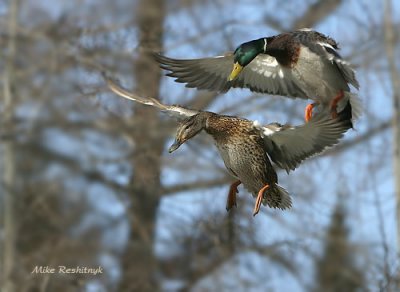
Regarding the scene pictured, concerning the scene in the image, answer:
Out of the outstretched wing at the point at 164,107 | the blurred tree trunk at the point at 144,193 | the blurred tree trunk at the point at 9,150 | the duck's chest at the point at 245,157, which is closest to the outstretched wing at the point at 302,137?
the duck's chest at the point at 245,157

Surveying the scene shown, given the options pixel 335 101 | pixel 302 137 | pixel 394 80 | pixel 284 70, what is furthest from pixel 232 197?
pixel 394 80

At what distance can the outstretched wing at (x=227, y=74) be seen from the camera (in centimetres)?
851

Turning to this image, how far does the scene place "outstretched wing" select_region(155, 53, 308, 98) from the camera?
8.51m

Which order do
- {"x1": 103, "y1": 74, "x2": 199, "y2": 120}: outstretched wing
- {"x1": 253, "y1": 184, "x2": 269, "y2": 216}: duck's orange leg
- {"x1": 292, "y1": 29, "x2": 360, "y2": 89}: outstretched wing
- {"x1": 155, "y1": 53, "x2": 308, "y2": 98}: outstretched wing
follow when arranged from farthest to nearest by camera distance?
1. {"x1": 155, "y1": 53, "x2": 308, "y2": 98}: outstretched wing
2. {"x1": 103, "y1": 74, "x2": 199, "y2": 120}: outstretched wing
3. {"x1": 292, "y1": 29, "x2": 360, "y2": 89}: outstretched wing
4. {"x1": 253, "y1": 184, "x2": 269, "y2": 216}: duck's orange leg

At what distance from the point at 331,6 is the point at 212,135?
9.64 meters

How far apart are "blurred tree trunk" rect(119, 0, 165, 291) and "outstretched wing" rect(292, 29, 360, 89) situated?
244 inches

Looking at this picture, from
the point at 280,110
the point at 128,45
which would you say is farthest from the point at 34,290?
the point at 280,110

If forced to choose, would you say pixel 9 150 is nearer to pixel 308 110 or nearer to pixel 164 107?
pixel 164 107

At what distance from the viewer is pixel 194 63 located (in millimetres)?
8680

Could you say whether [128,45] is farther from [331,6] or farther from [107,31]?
[331,6]

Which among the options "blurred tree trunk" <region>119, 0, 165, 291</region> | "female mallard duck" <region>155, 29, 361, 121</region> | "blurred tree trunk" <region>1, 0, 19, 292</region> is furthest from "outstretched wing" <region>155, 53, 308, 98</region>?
"blurred tree trunk" <region>1, 0, 19, 292</region>

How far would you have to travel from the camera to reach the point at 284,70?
333 inches

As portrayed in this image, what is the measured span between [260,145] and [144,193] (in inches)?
401

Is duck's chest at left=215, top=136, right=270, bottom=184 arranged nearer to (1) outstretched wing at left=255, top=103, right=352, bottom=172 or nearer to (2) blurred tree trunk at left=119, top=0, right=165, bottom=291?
(1) outstretched wing at left=255, top=103, right=352, bottom=172
